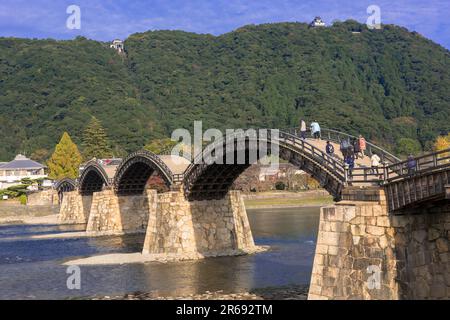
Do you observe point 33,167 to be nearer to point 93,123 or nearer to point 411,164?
point 93,123

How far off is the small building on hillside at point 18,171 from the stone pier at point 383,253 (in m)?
126

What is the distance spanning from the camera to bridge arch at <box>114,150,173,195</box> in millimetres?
60500

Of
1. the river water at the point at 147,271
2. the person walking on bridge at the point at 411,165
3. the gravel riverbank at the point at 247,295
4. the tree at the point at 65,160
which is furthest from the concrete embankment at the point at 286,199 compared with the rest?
the person walking on bridge at the point at 411,165

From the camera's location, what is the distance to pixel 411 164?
21469 millimetres

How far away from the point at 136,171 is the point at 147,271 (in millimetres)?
30674

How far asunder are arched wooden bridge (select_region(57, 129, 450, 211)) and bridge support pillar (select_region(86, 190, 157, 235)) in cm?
130

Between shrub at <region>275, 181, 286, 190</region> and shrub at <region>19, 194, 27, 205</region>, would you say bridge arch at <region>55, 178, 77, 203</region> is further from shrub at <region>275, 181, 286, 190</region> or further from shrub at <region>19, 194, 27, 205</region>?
shrub at <region>275, 181, 286, 190</region>

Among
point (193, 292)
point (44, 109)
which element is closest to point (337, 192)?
point (193, 292)

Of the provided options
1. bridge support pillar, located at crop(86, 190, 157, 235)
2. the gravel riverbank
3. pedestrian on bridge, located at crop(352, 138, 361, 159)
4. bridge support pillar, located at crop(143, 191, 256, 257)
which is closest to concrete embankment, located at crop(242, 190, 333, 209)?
bridge support pillar, located at crop(86, 190, 157, 235)

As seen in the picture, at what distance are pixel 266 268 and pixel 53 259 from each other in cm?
2314

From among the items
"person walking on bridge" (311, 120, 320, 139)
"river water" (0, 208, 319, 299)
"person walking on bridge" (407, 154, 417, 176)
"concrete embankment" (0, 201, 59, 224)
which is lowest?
"river water" (0, 208, 319, 299)

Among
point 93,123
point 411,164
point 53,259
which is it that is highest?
point 93,123

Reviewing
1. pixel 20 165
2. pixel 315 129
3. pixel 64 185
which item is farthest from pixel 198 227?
pixel 20 165

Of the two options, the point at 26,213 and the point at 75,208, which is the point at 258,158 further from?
the point at 26,213
